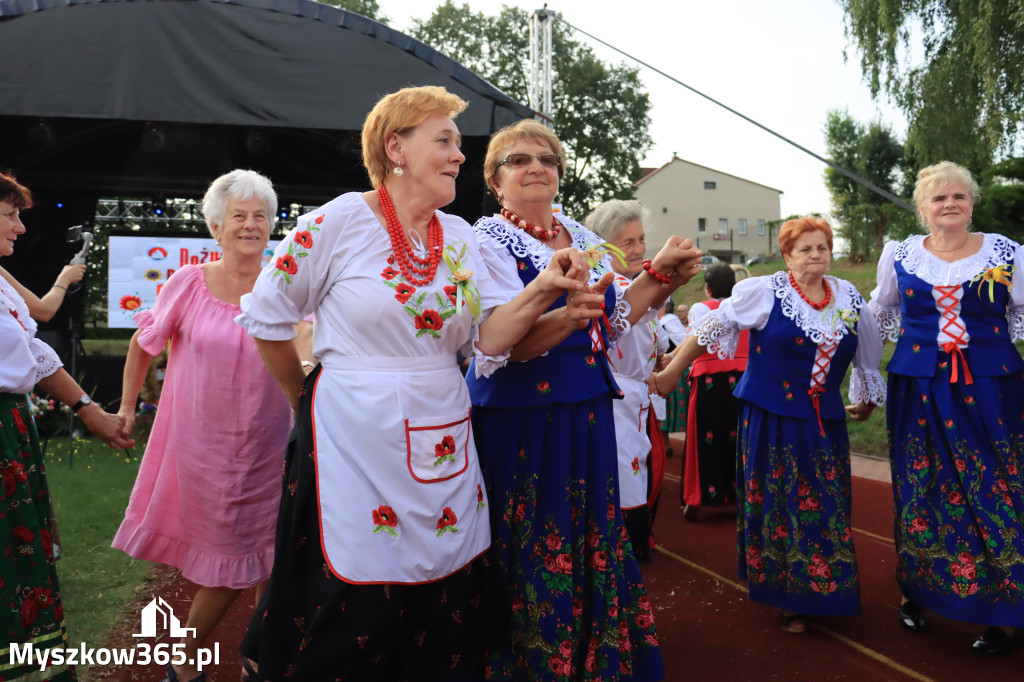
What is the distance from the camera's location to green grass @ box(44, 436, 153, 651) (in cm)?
408

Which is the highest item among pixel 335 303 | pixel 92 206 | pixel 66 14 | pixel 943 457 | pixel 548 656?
pixel 66 14

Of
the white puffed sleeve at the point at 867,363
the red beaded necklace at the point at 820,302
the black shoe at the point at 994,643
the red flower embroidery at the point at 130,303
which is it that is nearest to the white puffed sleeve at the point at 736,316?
the red beaded necklace at the point at 820,302

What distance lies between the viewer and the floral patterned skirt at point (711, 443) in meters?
6.16

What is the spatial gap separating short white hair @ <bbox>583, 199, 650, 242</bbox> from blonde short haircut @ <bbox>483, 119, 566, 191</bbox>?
4.85ft

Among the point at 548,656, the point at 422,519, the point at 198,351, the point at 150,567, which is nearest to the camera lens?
the point at 422,519

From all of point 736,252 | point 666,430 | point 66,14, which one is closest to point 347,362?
point 666,430

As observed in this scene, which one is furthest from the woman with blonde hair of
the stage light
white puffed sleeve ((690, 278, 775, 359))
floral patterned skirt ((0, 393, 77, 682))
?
the stage light

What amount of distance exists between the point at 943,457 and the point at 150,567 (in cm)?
445

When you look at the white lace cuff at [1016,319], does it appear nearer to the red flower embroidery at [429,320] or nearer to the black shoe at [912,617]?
the black shoe at [912,617]

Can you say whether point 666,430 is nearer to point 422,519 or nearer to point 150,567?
point 150,567

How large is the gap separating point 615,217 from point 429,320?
231 centimetres

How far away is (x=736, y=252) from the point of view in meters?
52.5

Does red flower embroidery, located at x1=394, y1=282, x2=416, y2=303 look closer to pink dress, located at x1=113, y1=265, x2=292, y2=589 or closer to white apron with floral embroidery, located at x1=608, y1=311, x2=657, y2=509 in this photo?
pink dress, located at x1=113, y1=265, x2=292, y2=589

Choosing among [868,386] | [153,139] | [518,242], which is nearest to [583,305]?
[518,242]
